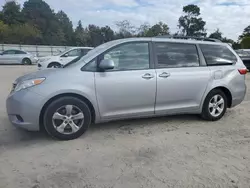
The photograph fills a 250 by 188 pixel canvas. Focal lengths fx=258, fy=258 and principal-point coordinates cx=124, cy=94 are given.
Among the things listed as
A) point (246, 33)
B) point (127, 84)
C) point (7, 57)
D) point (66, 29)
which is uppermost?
point (66, 29)

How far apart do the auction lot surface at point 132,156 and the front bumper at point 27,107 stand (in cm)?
33

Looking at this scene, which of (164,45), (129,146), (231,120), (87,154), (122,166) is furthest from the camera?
(231,120)

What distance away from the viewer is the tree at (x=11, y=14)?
54969 mm

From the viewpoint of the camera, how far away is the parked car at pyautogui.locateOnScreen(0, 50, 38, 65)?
2088cm

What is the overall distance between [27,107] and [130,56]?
189 centimetres

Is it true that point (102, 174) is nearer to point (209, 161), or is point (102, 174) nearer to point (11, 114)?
point (209, 161)

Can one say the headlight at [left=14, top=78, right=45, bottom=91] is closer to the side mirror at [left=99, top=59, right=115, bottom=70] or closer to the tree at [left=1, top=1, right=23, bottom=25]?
the side mirror at [left=99, top=59, right=115, bottom=70]

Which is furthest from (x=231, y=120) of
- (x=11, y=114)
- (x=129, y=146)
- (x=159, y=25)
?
(x=159, y=25)

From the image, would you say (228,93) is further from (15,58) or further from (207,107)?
(15,58)

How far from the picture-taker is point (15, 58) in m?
21.2

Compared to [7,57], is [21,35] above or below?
above

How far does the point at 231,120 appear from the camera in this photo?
17.4 feet

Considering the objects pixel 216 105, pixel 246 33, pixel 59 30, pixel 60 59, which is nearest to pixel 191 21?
pixel 246 33

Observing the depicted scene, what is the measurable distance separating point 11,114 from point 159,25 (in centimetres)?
4492
